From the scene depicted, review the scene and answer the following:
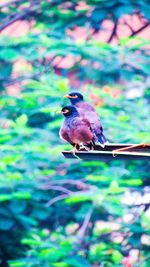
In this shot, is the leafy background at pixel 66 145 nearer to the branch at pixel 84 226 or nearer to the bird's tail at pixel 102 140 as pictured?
the branch at pixel 84 226

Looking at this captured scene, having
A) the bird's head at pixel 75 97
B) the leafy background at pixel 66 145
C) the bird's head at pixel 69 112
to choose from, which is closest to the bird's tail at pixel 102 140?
the bird's head at pixel 69 112

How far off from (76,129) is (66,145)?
8.02 ft

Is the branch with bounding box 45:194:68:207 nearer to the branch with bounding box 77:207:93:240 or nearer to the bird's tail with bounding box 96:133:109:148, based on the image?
the branch with bounding box 77:207:93:240

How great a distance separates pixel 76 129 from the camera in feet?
7.11

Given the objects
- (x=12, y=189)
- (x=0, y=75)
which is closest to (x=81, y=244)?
(x=12, y=189)

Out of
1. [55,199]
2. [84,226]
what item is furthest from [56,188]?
[84,226]

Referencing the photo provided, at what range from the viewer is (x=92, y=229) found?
16.5ft

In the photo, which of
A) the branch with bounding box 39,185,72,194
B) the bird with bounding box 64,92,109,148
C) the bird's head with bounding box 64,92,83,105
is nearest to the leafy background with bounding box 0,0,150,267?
the branch with bounding box 39,185,72,194

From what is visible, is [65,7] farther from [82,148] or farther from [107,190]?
[82,148]

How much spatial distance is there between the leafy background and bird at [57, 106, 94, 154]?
2.12 meters

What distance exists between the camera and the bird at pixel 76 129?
84.9 inches

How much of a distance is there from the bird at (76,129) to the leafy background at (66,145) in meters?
2.12

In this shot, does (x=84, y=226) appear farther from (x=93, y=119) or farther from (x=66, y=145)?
(x=93, y=119)

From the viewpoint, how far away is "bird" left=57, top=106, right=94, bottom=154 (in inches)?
84.9
